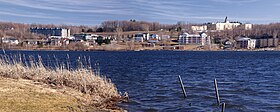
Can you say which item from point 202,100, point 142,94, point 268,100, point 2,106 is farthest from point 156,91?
point 2,106

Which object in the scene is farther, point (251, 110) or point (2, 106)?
point (251, 110)

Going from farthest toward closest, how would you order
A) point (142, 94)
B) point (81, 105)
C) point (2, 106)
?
1. point (142, 94)
2. point (81, 105)
3. point (2, 106)

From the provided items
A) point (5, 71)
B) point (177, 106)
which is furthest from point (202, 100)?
point (5, 71)

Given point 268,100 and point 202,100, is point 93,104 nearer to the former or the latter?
point 202,100

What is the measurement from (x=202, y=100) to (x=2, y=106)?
1511cm

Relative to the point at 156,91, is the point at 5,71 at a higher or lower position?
higher

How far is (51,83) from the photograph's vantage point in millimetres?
26938

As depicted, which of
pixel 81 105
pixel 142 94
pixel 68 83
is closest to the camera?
pixel 81 105

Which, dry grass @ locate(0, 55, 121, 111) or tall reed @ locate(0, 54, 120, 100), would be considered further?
tall reed @ locate(0, 54, 120, 100)

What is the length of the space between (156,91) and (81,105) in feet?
42.6

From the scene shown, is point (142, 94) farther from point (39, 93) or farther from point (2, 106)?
point (2, 106)

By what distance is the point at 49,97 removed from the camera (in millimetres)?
21719

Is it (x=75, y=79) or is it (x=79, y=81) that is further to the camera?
(x=75, y=79)

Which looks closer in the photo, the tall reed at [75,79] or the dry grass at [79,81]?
the dry grass at [79,81]
